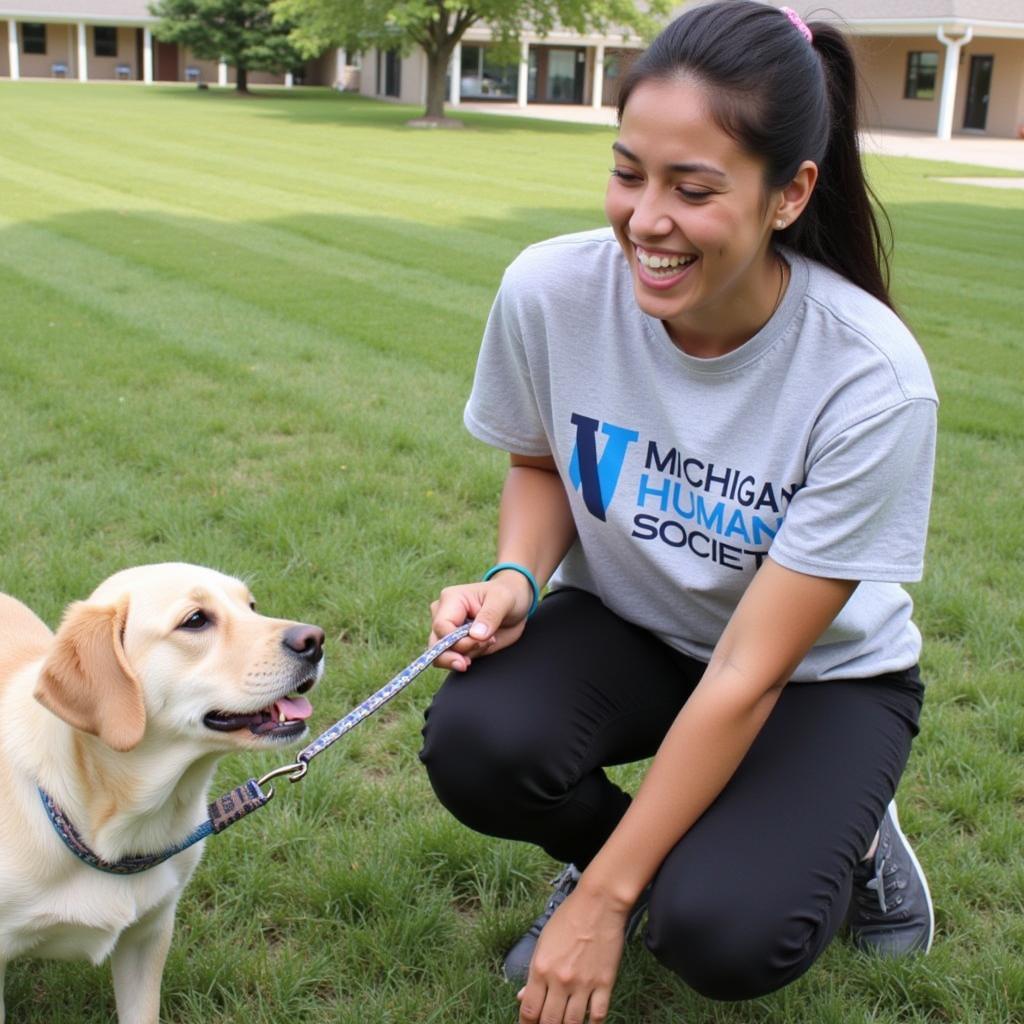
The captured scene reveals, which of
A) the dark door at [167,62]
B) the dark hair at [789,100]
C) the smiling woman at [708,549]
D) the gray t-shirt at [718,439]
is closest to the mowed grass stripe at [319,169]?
the gray t-shirt at [718,439]

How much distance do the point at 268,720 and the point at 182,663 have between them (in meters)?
0.21

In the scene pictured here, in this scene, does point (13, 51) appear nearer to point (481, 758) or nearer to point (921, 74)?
point (921, 74)

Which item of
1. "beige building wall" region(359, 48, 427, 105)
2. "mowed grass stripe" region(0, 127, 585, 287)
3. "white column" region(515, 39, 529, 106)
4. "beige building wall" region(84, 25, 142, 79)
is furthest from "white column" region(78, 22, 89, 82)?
"mowed grass stripe" region(0, 127, 585, 287)

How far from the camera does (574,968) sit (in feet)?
7.09

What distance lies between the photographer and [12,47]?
5353cm

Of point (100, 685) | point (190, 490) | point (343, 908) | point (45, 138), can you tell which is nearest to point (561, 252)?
point (100, 685)

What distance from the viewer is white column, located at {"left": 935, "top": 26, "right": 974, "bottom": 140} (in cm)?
3488

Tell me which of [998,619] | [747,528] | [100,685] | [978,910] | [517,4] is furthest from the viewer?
[517,4]

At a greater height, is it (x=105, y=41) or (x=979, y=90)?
(x=105, y=41)

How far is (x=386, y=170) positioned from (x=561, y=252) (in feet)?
58.4

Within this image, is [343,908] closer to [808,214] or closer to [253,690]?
[253,690]

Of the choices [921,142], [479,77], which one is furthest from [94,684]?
[479,77]

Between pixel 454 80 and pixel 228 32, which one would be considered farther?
pixel 454 80

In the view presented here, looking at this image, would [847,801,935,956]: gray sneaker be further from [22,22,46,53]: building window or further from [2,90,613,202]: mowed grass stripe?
[22,22,46,53]: building window
